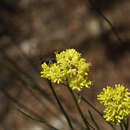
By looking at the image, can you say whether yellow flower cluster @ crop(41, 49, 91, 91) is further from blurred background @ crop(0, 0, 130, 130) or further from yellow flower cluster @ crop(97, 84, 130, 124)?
blurred background @ crop(0, 0, 130, 130)

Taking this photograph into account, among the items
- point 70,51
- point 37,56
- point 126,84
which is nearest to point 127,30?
point 126,84

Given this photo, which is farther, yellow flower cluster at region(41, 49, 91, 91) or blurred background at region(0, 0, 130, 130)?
blurred background at region(0, 0, 130, 130)

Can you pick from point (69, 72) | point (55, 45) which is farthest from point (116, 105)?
point (55, 45)

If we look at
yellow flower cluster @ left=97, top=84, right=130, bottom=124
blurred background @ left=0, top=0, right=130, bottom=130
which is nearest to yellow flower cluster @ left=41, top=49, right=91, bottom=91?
yellow flower cluster @ left=97, top=84, right=130, bottom=124

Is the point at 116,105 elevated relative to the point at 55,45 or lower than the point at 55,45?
lower

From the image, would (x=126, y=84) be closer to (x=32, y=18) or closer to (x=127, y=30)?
(x=127, y=30)

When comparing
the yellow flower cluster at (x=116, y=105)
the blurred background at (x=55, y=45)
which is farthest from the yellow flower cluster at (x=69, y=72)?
the blurred background at (x=55, y=45)

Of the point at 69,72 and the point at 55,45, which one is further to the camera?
the point at 55,45

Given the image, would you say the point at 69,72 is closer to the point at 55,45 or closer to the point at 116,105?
the point at 116,105
